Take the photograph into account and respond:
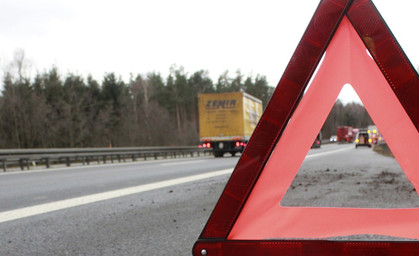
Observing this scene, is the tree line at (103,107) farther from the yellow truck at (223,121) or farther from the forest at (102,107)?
the yellow truck at (223,121)

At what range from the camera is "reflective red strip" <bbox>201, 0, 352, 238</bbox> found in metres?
1.70

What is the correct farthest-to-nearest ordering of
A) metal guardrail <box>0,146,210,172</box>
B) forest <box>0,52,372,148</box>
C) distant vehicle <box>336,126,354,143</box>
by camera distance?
distant vehicle <box>336,126,354,143</box>
forest <box>0,52,372,148</box>
metal guardrail <box>0,146,210,172</box>

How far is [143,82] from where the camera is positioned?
72.0 metres

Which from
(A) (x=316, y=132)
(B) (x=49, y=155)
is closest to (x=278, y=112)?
(A) (x=316, y=132)

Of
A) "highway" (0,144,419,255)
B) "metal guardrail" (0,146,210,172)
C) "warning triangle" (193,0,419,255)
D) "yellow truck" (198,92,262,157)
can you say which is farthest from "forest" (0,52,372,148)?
"warning triangle" (193,0,419,255)

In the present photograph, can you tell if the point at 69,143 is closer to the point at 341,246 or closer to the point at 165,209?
the point at 165,209

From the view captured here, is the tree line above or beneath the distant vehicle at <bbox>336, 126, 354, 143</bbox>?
above

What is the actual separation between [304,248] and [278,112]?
55 centimetres

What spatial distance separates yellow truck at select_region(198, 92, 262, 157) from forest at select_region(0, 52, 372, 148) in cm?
1298

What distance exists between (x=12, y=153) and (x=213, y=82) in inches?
2481

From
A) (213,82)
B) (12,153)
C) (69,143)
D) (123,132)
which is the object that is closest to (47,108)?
(69,143)

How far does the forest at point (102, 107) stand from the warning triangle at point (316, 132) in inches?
1489

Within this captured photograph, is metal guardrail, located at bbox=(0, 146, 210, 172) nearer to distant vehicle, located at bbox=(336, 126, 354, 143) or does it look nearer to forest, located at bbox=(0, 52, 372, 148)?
forest, located at bbox=(0, 52, 372, 148)

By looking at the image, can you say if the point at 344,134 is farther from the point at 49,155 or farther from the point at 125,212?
the point at 125,212
